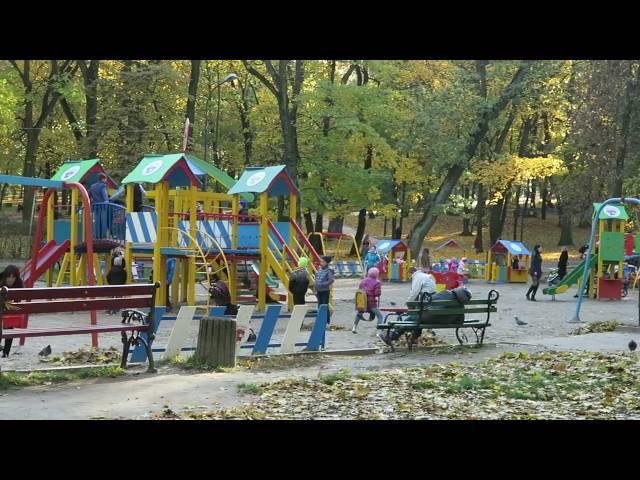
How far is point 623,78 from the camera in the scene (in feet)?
112

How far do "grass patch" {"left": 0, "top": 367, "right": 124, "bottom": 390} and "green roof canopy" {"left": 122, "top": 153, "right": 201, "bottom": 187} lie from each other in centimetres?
1031

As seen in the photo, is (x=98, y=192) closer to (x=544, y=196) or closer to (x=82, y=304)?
(x=82, y=304)

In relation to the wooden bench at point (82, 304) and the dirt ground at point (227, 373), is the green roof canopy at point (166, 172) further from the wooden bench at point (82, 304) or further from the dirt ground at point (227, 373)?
the wooden bench at point (82, 304)

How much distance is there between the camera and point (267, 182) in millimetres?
22484

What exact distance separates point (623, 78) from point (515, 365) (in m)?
24.9

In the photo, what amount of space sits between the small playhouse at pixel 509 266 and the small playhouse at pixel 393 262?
3476 millimetres

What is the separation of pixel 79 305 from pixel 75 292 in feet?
0.69

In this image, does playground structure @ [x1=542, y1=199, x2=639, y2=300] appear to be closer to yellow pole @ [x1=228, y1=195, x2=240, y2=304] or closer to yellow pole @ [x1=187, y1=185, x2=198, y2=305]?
yellow pole @ [x1=228, y1=195, x2=240, y2=304]

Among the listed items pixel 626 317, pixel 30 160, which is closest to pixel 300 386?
pixel 626 317

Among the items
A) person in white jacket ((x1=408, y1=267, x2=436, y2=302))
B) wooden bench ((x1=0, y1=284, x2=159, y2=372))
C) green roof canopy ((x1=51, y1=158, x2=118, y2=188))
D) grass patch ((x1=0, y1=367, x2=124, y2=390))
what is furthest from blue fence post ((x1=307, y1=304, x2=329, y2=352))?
green roof canopy ((x1=51, y1=158, x2=118, y2=188))

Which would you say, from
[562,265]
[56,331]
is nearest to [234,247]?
[56,331]

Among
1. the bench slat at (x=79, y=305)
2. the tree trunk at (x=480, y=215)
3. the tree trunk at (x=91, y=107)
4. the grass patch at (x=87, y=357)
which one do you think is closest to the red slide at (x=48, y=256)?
the grass patch at (x=87, y=357)

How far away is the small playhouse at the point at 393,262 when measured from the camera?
1439 inches

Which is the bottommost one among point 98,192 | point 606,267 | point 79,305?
point 79,305
